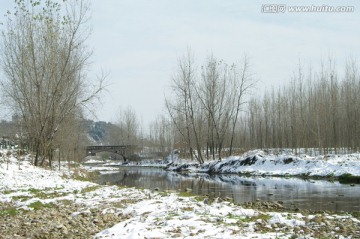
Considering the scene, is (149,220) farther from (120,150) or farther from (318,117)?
(120,150)

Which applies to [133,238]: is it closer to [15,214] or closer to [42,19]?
[15,214]

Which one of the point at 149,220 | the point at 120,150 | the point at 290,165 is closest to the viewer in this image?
the point at 149,220

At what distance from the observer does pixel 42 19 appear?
28.1 meters

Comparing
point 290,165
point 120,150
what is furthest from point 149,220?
point 120,150

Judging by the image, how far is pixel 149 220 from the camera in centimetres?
976

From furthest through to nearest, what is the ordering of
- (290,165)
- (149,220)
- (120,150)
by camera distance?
(120,150), (290,165), (149,220)

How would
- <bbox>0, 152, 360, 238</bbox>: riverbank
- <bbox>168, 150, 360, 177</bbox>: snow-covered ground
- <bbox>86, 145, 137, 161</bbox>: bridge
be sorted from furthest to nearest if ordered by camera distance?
<bbox>86, 145, 137, 161</bbox>: bridge, <bbox>168, 150, 360, 177</bbox>: snow-covered ground, <bbox>0, 152, 360, 238</bbox>: riverbank

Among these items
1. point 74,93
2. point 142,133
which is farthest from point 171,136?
point 74,93

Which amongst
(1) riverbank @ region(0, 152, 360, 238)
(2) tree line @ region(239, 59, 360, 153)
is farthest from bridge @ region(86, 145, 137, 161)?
(1) riverbank @ region(0, 152, 360, 238)

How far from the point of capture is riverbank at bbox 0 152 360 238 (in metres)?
8.14

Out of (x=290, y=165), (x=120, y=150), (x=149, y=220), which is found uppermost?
(x=120, y=150)

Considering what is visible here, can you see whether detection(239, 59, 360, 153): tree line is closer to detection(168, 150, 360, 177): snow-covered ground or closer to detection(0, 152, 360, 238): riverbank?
detection(168, 150, 360, 177): snow-covered ground

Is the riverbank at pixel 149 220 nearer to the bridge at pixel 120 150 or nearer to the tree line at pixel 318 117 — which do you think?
the tree line at pixel 318 117

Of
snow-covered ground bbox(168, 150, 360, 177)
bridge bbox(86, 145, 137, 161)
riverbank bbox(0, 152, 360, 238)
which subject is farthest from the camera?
bridge bbox(86, 145, 137, 161)
